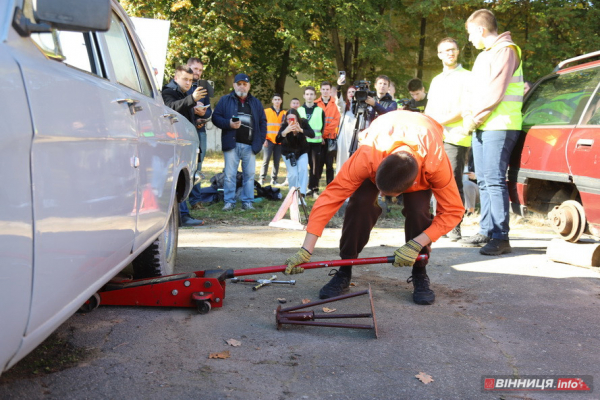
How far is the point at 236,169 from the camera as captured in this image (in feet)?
28.2

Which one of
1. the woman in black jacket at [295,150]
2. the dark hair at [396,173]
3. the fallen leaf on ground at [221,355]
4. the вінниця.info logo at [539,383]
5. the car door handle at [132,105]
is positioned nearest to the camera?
the вінниця.info logo at [539,383]

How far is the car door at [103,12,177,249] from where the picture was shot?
3.02 m

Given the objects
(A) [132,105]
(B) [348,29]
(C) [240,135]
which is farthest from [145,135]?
(B) [348,29]

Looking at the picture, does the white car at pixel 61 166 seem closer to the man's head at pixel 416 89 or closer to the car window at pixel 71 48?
the car window at pixel 71 48

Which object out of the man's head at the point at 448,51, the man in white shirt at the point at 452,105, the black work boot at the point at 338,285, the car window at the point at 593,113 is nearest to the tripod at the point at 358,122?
the man in white shirt at the point at 452,105

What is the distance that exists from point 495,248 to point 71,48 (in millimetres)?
4319

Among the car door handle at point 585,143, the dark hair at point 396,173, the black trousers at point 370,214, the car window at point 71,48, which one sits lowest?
the black trousers at point 370,214

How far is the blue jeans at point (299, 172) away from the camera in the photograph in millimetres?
8922

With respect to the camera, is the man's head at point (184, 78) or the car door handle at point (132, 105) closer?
the car door handle at point (132, 105)

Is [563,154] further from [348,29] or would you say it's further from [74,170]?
[348,29]

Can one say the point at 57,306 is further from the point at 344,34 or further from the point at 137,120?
the point at 344,34

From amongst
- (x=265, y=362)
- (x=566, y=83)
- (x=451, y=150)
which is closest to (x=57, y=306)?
(x=265, y=362)

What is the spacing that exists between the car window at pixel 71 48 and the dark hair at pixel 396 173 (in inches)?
62.1

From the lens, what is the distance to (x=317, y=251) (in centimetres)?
588
